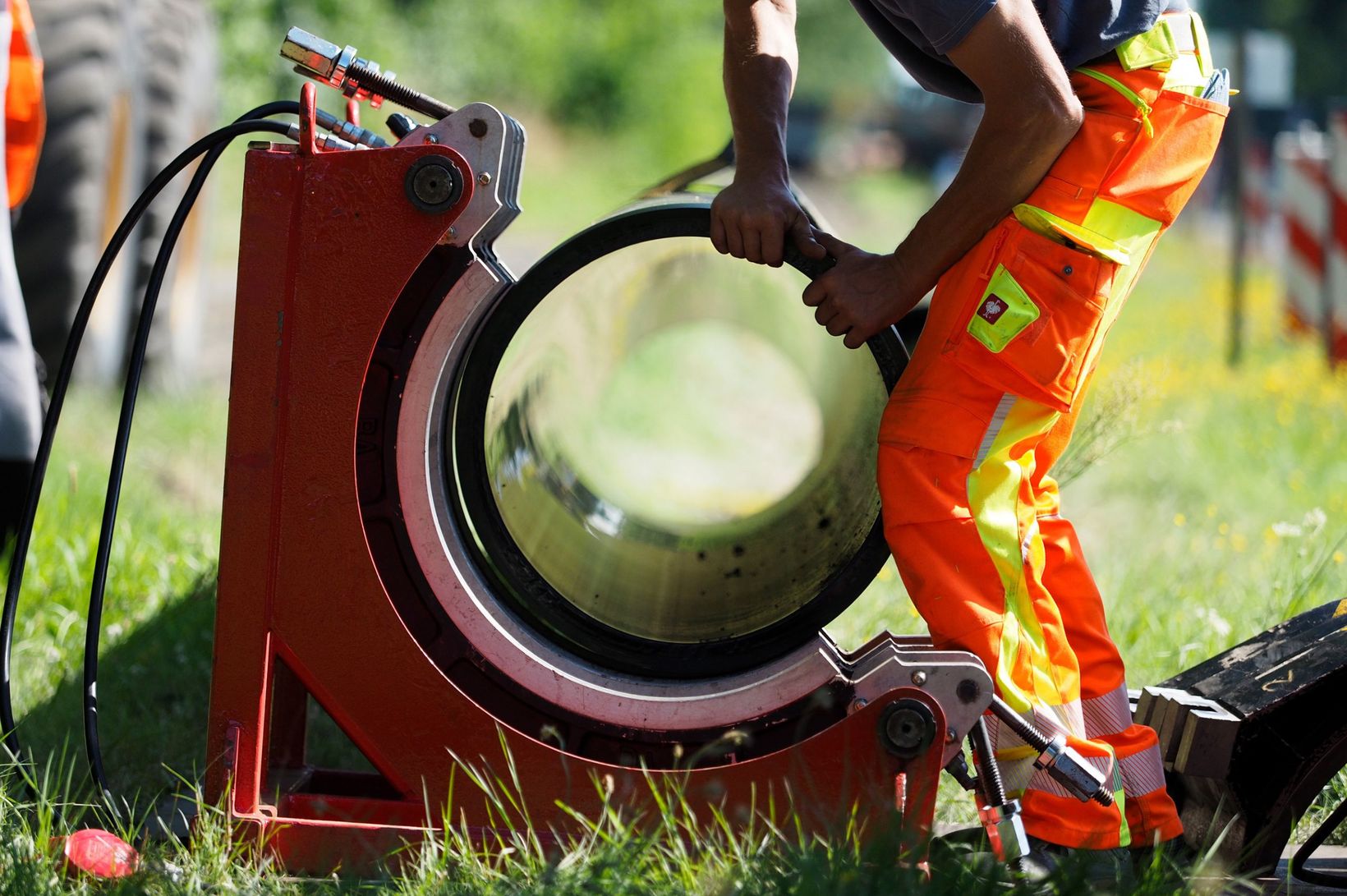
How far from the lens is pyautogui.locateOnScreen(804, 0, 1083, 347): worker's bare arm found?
187 cm

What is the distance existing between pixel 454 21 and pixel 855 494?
2261 centimetres

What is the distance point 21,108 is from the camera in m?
2.95

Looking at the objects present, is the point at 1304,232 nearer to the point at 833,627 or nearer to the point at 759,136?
the point at 833,627

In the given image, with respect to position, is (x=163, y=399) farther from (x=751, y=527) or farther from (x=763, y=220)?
(x=763, y=220)

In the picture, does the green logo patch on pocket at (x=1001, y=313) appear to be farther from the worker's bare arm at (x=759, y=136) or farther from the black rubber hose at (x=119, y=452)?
the black rubber hose at (x=119, y=452)

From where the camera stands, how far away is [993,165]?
194 cm

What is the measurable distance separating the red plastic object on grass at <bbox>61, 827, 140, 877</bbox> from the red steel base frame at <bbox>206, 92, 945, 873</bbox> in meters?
0.15

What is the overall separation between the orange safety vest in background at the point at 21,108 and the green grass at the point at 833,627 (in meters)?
0.74

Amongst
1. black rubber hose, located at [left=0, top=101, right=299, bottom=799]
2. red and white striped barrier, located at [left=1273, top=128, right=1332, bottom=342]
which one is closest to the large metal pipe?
black rubber hose, located at [left=0, top=101, right=299, bottom=799]

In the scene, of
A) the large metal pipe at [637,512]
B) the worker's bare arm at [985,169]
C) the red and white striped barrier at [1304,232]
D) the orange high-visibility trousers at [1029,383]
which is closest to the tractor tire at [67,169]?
the large metal pipe at [637,512]

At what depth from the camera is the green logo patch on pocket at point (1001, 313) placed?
6.34 ft

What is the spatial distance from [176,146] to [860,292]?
424 centimetres

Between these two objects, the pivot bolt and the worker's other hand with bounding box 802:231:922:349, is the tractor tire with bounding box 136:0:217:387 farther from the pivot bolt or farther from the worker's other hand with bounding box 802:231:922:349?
the worker's other hand with bounding box 802:231:922:349

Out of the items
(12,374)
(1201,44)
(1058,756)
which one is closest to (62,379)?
(12,374)
